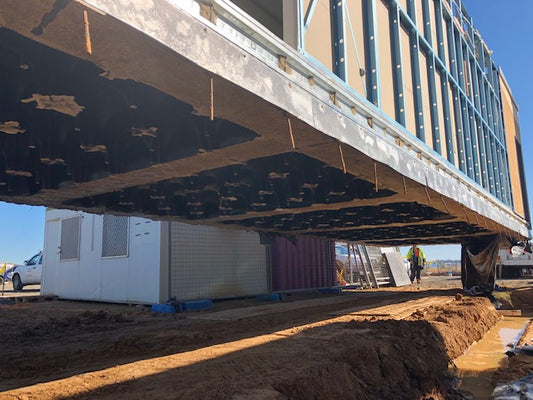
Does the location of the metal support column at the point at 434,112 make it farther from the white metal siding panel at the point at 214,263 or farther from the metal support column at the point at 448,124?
the white metal siding panel at the point at 214,263

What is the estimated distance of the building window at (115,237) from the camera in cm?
1137

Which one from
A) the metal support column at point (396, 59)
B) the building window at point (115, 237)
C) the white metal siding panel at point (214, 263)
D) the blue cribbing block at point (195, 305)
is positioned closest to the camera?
the metal support column at point (396, 59)

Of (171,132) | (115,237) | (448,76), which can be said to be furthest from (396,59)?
(115,237)

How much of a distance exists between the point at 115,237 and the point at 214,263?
116 inches

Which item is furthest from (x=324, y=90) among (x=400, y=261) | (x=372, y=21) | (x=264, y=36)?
(x=400, y=261)

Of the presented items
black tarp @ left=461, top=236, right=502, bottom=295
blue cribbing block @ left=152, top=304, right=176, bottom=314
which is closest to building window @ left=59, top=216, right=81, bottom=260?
blue cribbing block @ left=152, top=304, right=176, bottom=314

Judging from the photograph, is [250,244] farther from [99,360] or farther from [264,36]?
[264,36]

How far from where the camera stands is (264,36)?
11.0ft

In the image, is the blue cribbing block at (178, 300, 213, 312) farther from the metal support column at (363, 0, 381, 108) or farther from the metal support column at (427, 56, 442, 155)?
the metal support column at (363, 0, 381, 108)

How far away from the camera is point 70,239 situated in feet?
44.0

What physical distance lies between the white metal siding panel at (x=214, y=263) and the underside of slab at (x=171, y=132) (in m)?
2.16

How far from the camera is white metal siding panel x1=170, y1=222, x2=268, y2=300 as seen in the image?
10.5 meters

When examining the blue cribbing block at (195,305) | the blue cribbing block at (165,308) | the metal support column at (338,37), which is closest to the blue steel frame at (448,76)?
the metal support column at (338,37)

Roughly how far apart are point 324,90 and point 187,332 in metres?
4.51
